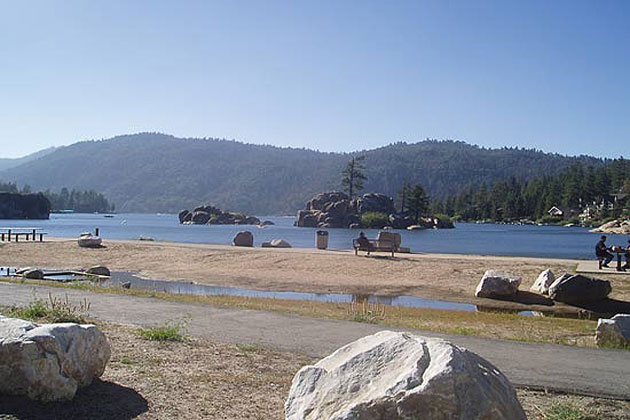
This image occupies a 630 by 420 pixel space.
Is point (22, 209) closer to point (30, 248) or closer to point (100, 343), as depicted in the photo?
point (30, 248)

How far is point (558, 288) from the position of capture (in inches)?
917

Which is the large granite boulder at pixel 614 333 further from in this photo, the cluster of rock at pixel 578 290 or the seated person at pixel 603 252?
the seated person at pixel 603 252

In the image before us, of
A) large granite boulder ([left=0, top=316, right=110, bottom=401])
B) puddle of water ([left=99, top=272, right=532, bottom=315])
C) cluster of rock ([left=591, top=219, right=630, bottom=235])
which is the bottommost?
puddle of water ([left=99, top=272, right=532, bottom=315])

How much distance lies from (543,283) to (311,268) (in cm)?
1146

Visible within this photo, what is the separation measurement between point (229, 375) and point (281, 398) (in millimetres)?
1217

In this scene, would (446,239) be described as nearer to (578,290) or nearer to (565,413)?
(578,290)

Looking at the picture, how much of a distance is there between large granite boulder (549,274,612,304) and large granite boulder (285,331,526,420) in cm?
Result: 1955

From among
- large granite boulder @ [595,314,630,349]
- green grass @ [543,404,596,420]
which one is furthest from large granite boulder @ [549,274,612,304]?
green grass @ [543,404,596,420]

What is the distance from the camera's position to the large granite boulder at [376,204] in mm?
141250

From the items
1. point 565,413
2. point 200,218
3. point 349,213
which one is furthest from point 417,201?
point 565,413

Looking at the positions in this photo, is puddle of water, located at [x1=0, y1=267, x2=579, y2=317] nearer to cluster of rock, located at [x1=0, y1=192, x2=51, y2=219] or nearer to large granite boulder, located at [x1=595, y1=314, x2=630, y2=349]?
large granite boulder, located at [x1=595, y1=314, x2=630, y2=349]

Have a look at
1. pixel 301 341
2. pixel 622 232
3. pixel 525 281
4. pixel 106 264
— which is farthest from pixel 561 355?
pixel 622 232

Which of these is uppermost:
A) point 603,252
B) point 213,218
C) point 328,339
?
point 603,252

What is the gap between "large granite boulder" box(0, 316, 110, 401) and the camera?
6.48m
